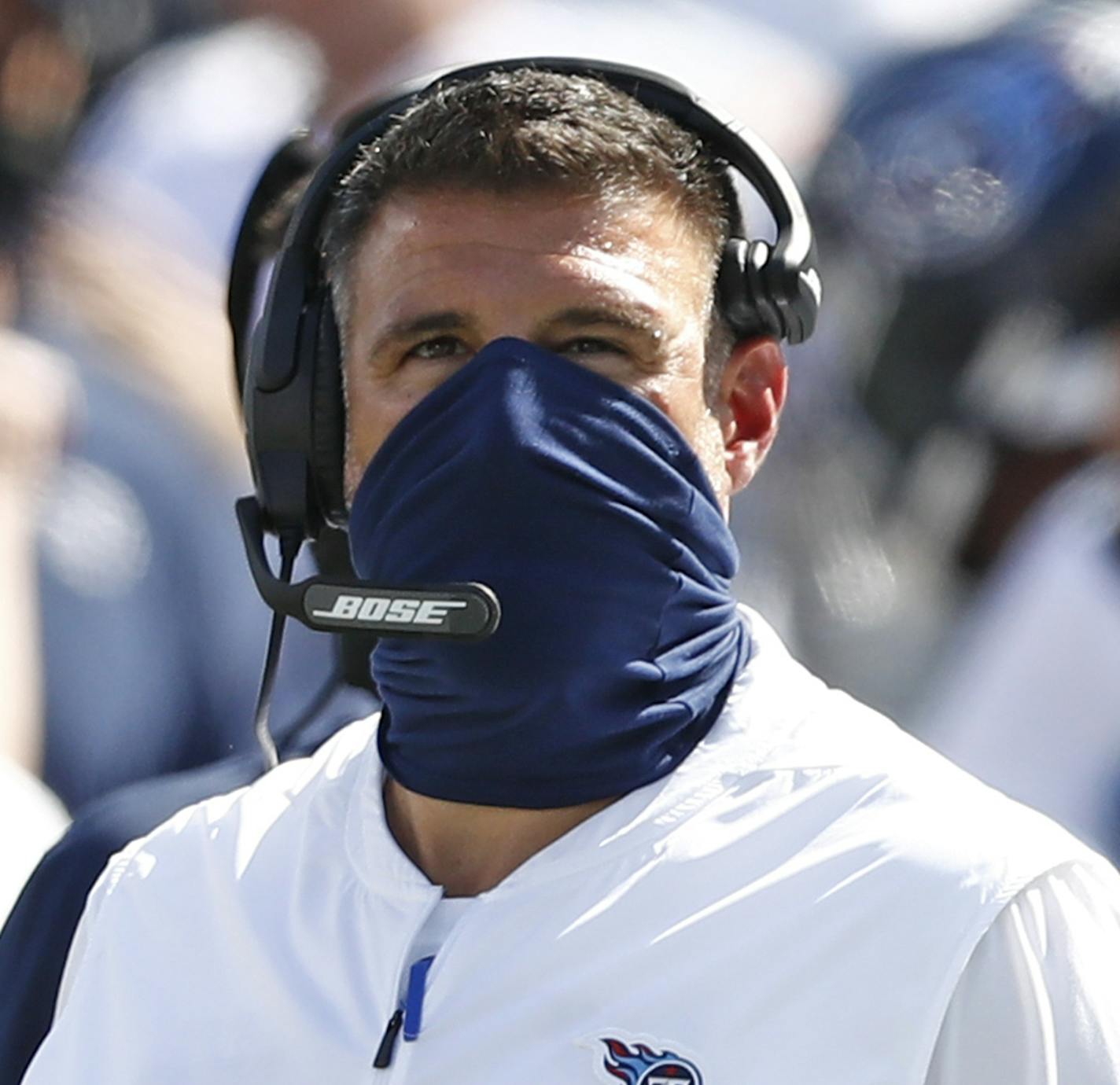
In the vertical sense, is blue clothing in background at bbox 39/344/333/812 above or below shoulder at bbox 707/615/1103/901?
below

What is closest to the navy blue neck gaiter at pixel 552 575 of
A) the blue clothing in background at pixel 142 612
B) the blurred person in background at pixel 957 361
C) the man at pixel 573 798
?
the man at pixel 573 798

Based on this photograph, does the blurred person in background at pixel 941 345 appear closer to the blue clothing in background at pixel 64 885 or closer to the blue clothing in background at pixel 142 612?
the blue clothing in background at pixel 142 612

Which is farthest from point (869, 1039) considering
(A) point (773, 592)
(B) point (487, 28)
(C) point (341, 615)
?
(B) point (487, 28)

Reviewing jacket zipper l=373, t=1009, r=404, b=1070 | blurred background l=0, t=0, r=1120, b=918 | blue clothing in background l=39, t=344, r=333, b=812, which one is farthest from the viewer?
blurred background l=0, t=0, r=1120, b=918

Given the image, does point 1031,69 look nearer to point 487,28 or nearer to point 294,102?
point 487,28

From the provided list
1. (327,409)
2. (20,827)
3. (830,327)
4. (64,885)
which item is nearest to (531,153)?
(327,409)

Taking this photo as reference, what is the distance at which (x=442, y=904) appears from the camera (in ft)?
5.23

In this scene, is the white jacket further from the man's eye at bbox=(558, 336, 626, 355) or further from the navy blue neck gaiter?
the man's eye at bbox=(558, 336, 626, 355)

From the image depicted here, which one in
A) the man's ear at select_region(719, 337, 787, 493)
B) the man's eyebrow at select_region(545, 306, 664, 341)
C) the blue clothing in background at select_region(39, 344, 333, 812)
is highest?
the man's eyebrow at select_region(545, 306, 664, 341)

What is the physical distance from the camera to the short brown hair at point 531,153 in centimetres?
165

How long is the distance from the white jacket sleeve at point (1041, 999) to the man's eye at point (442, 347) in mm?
579

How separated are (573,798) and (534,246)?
1.34ft

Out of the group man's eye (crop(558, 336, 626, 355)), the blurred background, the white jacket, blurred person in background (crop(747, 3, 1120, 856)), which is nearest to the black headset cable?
the white jacket

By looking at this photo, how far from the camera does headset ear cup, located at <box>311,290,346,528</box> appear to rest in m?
1.72
